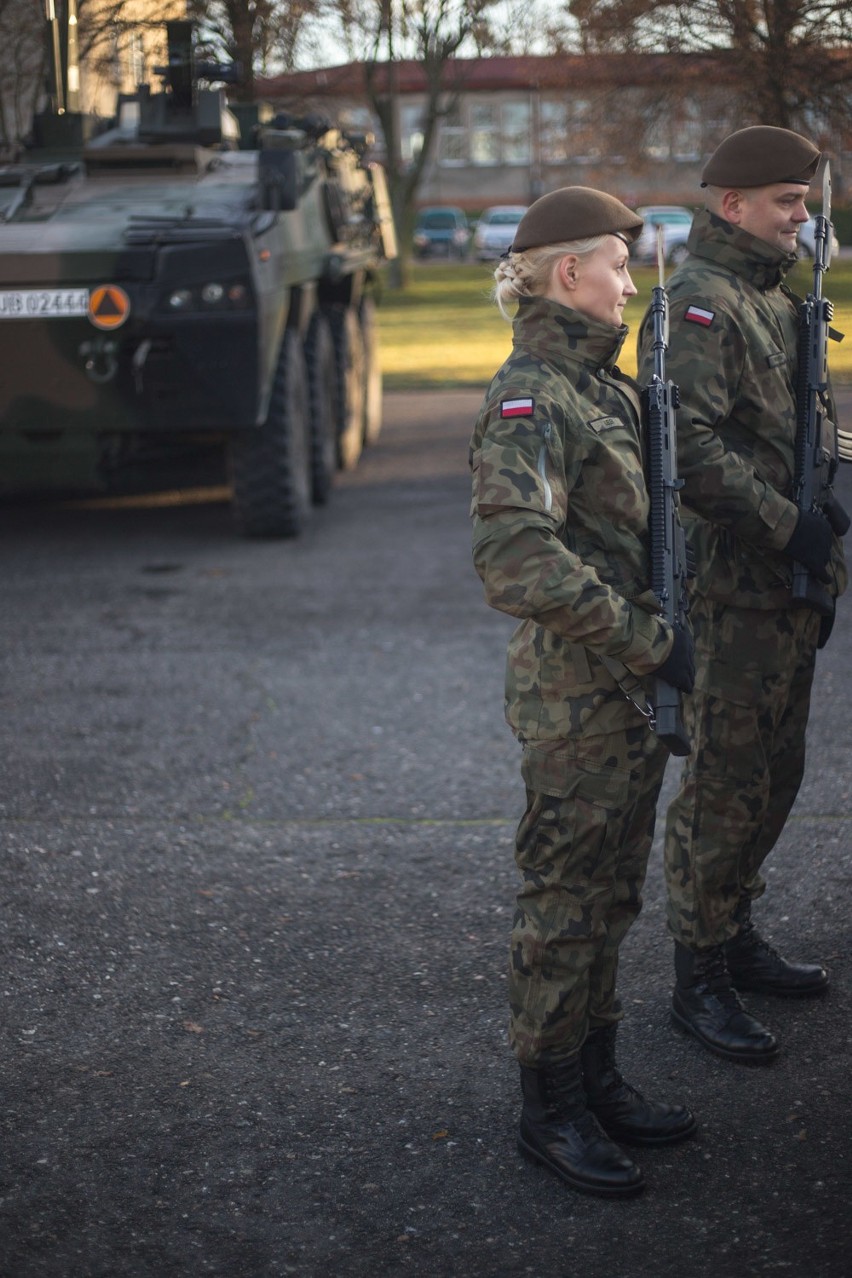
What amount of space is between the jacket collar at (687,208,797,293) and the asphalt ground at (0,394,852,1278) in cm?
159

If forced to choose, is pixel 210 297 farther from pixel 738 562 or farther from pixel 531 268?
pixel 531 268

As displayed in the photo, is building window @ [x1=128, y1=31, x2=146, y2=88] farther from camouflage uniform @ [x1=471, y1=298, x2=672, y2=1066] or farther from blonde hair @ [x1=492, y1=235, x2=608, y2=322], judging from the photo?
camouflage uniform @ [x1=471, y1=298, x2=672, y2=1066]

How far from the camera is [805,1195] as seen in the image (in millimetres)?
2990

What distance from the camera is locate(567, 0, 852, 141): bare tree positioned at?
25.8 ft

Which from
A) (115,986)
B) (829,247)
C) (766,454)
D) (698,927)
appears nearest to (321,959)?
(115,986)

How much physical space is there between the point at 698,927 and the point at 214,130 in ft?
23.7

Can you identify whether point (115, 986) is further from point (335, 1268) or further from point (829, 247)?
point (829, 247)

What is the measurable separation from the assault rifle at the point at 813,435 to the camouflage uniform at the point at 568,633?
0.61m

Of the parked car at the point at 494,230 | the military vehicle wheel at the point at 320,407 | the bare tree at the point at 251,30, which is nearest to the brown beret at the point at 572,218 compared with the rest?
the military vehicle wheel at the point at 320,407

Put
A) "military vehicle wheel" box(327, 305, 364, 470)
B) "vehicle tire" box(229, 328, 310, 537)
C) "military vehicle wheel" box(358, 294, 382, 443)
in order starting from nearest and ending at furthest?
1. "vehicle tire" box(229, 328, 310, 537)
2. "military vehicle wheel" box(327, 305, 364, 470)
3. "military vehicle wheel" box(358, 294, 382, 443)

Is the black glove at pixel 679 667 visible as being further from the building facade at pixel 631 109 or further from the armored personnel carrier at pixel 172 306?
the armored personnel carrier at pixel 172 306

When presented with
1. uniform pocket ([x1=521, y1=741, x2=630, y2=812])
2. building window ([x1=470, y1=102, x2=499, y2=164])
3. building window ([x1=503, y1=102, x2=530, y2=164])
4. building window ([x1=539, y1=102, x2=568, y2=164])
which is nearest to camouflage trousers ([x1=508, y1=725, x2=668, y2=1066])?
uniform pocket ([x1=521, y1=741, x2=630, y2=812])

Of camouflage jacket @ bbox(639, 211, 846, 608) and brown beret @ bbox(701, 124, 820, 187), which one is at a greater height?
brown beret @ bbox(701, 124, 820, 187)

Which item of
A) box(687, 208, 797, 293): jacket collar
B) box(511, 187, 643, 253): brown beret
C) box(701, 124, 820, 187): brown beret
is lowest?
box(687, 208, 797, 293): jacket collar
